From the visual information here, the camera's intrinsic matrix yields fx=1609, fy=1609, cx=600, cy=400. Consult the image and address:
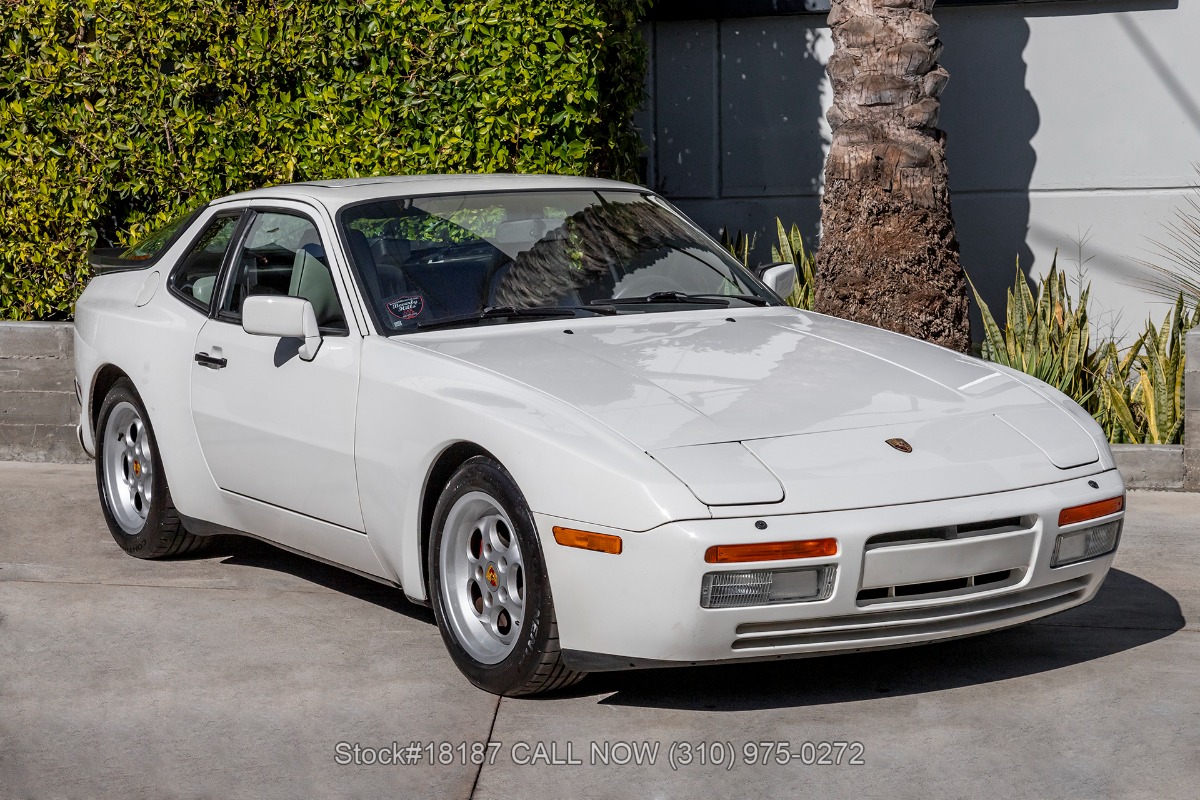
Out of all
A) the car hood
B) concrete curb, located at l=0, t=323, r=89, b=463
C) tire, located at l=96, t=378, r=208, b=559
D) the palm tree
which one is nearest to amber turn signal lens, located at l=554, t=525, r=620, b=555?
the car hood

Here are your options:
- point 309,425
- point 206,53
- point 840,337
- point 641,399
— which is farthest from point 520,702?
point 206,53

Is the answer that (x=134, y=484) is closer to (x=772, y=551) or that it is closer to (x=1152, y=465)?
(x=772, y=551)

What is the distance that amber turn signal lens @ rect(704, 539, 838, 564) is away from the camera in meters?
4.12

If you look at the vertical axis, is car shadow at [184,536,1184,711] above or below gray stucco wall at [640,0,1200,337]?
below

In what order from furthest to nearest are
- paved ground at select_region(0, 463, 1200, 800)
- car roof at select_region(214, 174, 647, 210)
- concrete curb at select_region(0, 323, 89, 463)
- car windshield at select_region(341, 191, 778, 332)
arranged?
concrete curb at select_region(0, 323, 89, 463) → car roof at select_region(214, 174, 647, 210) → car windshield at select_region(341, 191, 778, 332) → paved ground at select_region(0, 463, 1200, 800)

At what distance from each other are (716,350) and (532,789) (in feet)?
5.53

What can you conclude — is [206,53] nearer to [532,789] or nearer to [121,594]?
[121,594]

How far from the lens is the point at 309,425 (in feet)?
17.6

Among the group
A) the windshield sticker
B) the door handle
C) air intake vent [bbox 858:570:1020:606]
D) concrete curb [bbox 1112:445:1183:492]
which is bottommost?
concrete curb [bbox 1112:445:1183:492]

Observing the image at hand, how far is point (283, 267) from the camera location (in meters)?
5.99

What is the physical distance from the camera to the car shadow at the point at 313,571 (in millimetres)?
5857

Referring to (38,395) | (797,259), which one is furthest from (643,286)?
(38,395)

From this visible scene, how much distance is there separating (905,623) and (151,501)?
3.35m

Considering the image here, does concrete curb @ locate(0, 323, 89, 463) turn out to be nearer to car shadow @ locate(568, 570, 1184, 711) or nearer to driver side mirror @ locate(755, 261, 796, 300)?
driver side mirror @ locate(755, 261, 796, 300)
